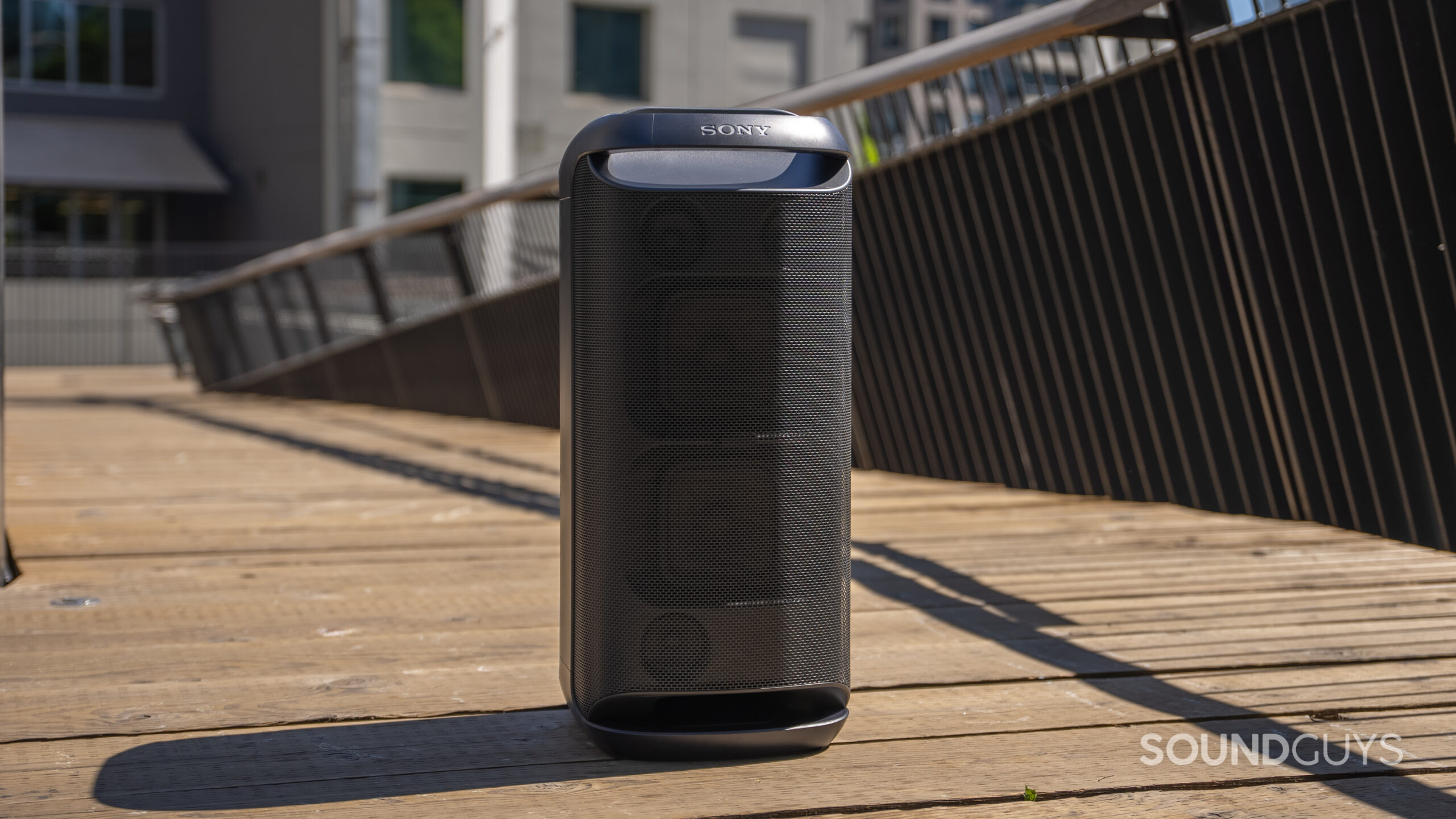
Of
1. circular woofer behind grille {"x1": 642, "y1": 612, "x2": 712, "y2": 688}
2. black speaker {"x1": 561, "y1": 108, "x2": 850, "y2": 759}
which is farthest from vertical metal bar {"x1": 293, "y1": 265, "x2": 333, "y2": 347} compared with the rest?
circular woofer behind grille {"x1": 642, "y1": 612, "x2": 712, "y2": 688}

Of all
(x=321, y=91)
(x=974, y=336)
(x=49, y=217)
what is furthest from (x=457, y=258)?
(x=49, y=217)

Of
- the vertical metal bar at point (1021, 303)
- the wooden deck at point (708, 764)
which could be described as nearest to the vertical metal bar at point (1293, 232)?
the wooden deck at point (708, 764)

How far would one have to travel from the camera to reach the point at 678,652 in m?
2.22

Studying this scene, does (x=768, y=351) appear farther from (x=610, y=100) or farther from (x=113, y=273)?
(x=610, y=100)

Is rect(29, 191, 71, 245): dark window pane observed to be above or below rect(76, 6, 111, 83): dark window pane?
below

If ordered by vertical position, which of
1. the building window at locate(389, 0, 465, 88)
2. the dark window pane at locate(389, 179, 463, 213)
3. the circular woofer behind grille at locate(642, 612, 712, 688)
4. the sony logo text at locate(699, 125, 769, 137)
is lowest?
the circular woofer behind grille at locate(642, 612, 712, 688)

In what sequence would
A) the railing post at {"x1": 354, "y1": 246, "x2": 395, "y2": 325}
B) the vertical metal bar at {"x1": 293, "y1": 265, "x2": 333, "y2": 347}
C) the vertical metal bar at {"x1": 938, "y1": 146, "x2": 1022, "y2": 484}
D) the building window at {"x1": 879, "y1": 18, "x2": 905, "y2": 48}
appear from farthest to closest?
the building window at {"x1": 879, "y1": 18, "x2": 905, "y2": 48}, the vertical metal bar at {"x1": 293, "y1": 265, "x2": 333, "y2": 347}, the railing post at {"x1": 354, "y1": 246, "x2": 395, "y2": 325}, the vertical metal bar at {"x1": 938, "y1": 146, "x2": 1022, "y2": 484}

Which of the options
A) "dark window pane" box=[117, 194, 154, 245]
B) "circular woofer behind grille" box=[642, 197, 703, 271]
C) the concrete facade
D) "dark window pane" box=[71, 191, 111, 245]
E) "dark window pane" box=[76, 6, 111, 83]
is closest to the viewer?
"circular woofer behind grille" box=[642, 197, 703, 271]

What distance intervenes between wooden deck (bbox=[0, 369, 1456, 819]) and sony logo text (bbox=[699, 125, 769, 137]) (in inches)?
40.6

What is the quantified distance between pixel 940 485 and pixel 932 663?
2.93 meters

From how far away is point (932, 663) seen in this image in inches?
116

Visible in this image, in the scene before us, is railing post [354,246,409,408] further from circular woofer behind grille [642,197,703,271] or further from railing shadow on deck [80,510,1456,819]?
circular woofer behind grille [642,197,703,271]

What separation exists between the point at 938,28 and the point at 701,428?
25.0 meters

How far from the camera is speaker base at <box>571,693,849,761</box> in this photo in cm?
227
